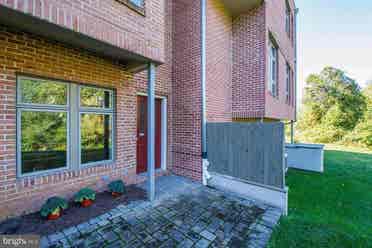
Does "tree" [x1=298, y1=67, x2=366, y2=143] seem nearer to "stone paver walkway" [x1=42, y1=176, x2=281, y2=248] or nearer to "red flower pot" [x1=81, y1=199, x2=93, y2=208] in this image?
"stone paver walkway" [x1=42, y1=176, x2=281, y2=248]

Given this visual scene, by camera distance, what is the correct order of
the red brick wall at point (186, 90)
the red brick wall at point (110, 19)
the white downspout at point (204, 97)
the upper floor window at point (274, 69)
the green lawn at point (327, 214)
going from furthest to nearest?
the upper floor window at point (274, 69)
the red brick wall at point (186, 90)
the white downspout at point (204, 97)
the green lawn at point (327, 214)
the red brick wall at point (110, 19)

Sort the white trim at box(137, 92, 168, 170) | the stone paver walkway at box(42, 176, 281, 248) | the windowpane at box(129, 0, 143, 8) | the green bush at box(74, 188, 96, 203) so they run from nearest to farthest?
the stone paver walkway at box(42, 176, 281, 248), the green bush at box(74, 188, 96, 203), the windowpane at box(129, 0, 143, 8), the white trim at box(137, 92, 168, 170)

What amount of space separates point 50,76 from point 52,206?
85.4 inches

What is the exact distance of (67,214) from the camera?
9.39 ft

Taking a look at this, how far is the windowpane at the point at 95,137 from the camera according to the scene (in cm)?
357

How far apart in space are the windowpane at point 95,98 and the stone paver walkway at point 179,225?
7.11 feet

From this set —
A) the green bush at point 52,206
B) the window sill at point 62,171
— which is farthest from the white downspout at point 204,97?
the green bush at point 52,206

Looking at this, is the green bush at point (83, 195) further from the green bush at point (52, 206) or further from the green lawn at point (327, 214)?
the green lawn at point (327, 214)

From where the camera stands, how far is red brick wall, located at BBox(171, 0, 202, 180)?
4711mm

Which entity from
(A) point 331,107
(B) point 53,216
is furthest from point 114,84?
(A) point 331,107

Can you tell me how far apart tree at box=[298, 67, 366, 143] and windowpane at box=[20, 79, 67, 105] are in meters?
22.9

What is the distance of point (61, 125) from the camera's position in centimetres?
326

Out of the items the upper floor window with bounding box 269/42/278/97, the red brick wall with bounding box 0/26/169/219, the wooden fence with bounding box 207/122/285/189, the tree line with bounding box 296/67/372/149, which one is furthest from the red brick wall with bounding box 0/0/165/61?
the tree line with bounding box 296/67/372/149

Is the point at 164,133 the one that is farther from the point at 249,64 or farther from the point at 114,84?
the point at 249,64
